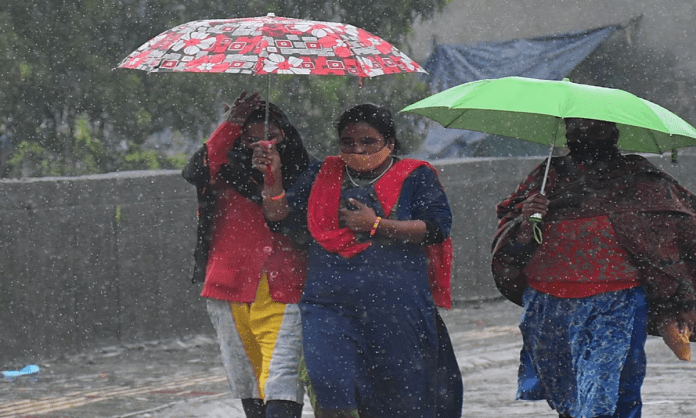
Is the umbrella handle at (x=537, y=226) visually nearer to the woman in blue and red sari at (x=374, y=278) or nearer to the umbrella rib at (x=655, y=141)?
the woman in blue and red sari at (x=374, y=278)

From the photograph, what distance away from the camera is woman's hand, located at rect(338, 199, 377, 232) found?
5266mm

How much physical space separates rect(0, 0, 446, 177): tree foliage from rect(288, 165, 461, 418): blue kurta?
630 cm

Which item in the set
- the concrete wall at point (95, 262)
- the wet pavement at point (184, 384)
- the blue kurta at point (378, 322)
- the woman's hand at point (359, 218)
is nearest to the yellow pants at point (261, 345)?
the blue kurta at point (378, 322)

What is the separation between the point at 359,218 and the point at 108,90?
6.62 m

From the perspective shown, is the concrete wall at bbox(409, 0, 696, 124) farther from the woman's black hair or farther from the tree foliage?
the woman's black hair

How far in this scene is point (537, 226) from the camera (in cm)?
538

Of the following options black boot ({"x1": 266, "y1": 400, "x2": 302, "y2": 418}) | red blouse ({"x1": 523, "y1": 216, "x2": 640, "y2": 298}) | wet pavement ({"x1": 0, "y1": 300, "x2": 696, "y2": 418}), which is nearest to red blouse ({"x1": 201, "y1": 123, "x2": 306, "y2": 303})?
black boot ({"x1": 266, "y1": 400, "x2": 302, "y2": 418})

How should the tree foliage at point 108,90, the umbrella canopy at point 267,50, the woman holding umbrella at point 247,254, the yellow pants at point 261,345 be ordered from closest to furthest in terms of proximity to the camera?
the umbrella canopy at point 267,50
the yellow pants at point 261,345
the woman holding umbrella at point 247,254
the tree foliage at point 108,90

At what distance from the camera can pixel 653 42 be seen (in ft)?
53.2

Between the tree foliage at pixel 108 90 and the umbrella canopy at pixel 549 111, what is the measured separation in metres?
6.01

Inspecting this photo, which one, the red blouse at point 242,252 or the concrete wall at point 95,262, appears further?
the concrete wall at point 95,262

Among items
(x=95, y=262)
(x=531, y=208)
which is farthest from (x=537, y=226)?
(x=95, y=262)

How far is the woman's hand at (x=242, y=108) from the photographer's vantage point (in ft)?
18.7

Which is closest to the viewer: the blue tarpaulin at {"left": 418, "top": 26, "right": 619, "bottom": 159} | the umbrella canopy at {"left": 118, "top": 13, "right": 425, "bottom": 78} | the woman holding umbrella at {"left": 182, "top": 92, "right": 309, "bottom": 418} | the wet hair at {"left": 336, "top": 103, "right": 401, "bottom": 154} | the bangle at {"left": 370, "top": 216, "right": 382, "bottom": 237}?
the umbrella canopy at {"left": 118, "top": 13, "right": 425, "bottom": 78}
